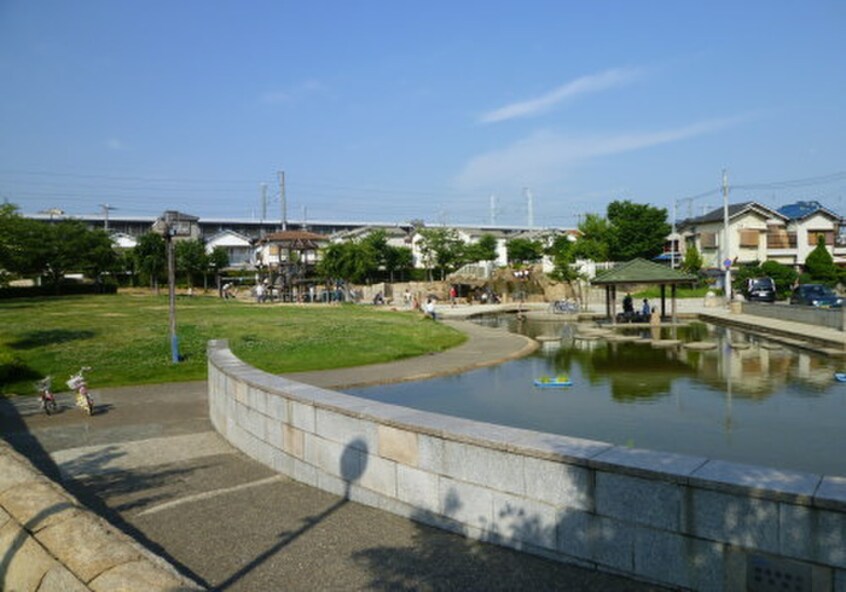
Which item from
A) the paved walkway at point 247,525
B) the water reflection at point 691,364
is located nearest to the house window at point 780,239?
the water reflection at point 691,364

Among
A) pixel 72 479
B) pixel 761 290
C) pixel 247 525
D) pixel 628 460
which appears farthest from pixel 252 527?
pixel 761 290

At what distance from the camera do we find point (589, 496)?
194 inches

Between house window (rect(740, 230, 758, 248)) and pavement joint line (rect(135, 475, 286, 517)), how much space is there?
64307 mm

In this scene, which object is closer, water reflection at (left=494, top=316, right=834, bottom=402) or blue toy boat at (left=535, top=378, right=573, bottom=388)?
water reflection at (left=494, top=316, right=834, bottom=402)

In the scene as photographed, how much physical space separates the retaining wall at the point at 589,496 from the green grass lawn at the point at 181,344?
1146 centimetres

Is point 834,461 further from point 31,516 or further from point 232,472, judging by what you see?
point 31,516

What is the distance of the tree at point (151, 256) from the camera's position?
204 feet

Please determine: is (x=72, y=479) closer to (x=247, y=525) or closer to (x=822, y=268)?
(x=247, y=525)

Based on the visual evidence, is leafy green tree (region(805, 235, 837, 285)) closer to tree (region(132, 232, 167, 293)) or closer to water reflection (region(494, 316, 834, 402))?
water reflection (region(494, 316, 834, 402))

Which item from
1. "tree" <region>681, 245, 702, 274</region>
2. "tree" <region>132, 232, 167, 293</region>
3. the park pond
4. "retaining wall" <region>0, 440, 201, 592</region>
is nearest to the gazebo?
the park pond

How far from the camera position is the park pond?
9.75m

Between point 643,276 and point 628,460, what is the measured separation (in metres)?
26.8

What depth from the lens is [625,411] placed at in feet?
40.1

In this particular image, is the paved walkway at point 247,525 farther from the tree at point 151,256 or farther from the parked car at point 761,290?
the tree at point 151,256
